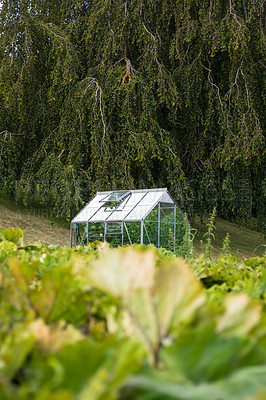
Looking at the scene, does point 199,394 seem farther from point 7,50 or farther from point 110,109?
point 7,50

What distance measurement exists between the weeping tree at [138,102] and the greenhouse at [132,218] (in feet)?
2.28

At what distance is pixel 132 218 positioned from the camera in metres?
7.37

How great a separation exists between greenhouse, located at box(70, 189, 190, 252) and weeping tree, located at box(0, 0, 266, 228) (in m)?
0.69

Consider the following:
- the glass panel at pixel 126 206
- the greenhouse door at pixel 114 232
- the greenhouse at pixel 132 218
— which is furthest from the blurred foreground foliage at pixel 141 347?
the greenhouse door at pixel 114 232

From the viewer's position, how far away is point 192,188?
1047 cm

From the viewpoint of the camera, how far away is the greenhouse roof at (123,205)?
749 centimetres

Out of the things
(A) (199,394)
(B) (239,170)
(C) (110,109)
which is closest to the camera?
(A) (199,394)

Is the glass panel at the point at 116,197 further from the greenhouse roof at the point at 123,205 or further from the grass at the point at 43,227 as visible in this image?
the grass at the point at 43,227

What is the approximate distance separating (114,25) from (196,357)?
10483 mm

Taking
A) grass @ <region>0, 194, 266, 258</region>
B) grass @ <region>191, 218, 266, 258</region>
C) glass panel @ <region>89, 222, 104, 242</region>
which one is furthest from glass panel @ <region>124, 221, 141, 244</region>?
grass @ <region>191, 218, 266, 258</region>

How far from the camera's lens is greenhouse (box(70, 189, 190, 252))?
24.7ft

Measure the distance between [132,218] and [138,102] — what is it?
3.45m

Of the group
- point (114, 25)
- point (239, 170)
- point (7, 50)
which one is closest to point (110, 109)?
point (114, 25)

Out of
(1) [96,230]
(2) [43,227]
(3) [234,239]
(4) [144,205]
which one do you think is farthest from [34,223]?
(3) [234,239]
